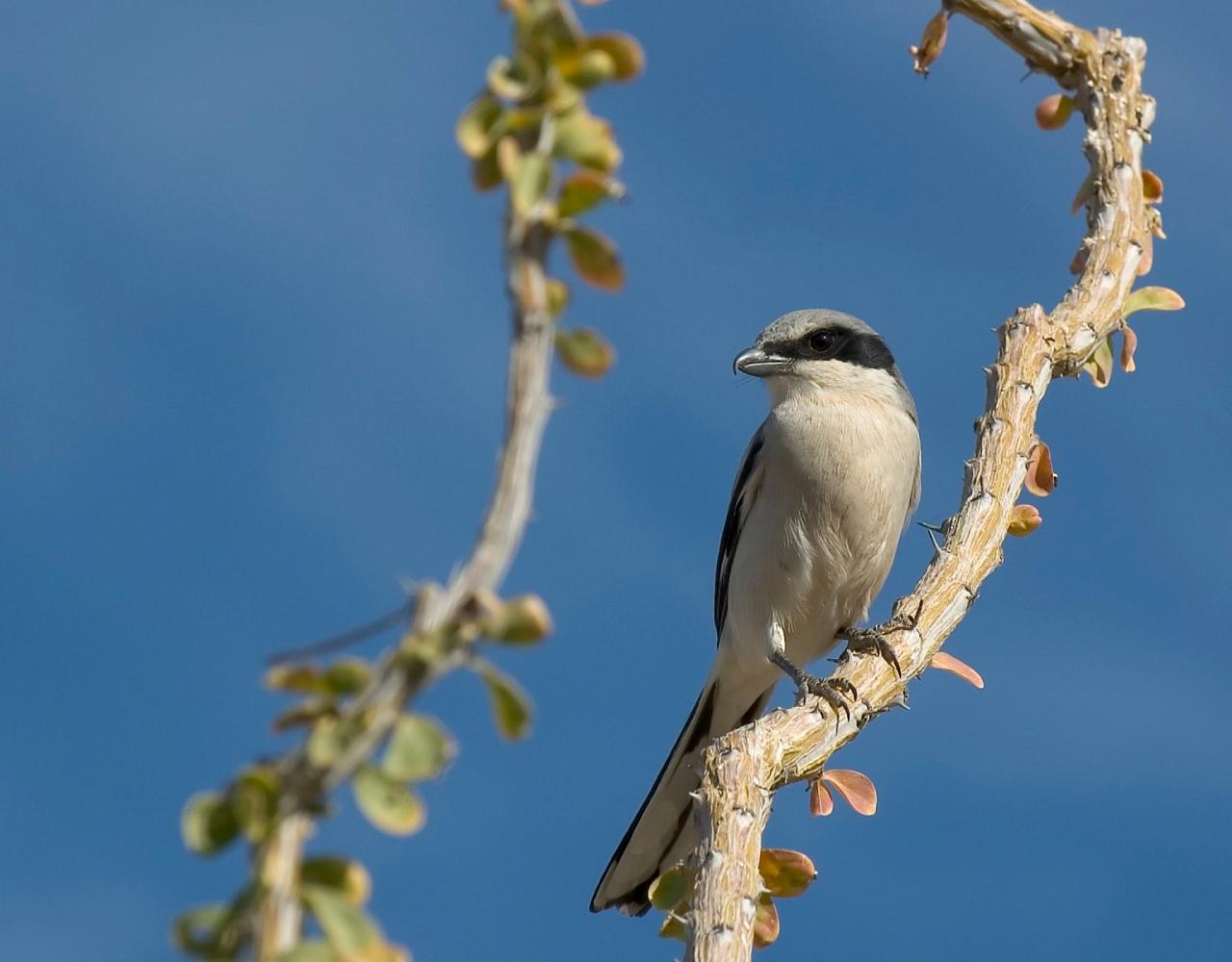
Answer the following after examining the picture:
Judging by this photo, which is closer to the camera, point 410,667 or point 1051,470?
point 410,667

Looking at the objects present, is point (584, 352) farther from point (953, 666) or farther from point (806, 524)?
point (806, 524)

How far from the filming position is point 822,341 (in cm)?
772

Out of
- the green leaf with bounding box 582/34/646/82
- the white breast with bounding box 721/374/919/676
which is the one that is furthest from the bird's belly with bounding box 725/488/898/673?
the green leaf with bounding box 582/34/646/82

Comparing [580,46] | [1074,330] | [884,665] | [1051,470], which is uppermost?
[1074,330]

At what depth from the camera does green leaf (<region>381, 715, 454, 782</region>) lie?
1369mm

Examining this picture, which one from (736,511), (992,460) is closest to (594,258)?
(992,460)

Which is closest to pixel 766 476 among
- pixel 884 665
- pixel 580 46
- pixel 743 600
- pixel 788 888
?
pixel 743 600

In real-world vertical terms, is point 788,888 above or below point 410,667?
above

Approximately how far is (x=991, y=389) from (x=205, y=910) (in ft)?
15.1

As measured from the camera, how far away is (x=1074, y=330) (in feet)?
18.7

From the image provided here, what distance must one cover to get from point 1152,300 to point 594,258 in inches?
189

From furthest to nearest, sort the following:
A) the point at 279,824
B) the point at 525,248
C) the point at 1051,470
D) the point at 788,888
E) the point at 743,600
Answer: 1. the point at 743,600
2. the point at 1051,470
3. the point at 788,888
4. the point at 525,248
5. the point at 279,824

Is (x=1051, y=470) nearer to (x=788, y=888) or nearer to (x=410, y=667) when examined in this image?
(x=788, y=888)

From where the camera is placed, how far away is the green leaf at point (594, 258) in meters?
1.57
